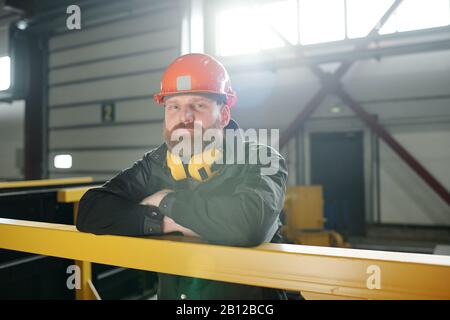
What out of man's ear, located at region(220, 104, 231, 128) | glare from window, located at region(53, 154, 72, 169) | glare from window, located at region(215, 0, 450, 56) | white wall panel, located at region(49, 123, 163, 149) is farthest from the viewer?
glare from window, located at region(53, 154, 72, 169)

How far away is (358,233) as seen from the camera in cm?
735

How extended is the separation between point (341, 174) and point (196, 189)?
682 centimetres

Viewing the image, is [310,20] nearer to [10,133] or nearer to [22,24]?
[22,24]

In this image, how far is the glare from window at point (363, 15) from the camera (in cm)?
657

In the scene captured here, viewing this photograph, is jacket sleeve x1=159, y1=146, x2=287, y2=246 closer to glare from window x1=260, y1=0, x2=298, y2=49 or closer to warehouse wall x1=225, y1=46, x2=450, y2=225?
warehouse wall x1=225, y1=46, x2=450, y2=225

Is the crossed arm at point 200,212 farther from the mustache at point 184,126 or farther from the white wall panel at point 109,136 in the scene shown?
the white wall panel at point 109,136

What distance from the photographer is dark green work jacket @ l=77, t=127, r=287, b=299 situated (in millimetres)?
1111

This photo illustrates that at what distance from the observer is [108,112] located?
8.19m

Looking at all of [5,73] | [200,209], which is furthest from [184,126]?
[5,73]

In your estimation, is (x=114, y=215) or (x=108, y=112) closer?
(x=114, y=215)

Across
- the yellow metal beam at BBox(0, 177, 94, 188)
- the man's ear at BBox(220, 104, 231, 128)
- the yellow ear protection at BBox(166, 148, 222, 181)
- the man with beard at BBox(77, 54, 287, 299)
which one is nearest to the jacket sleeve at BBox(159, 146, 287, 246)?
the man with beard at BBox(77, 54, 287, 299)
